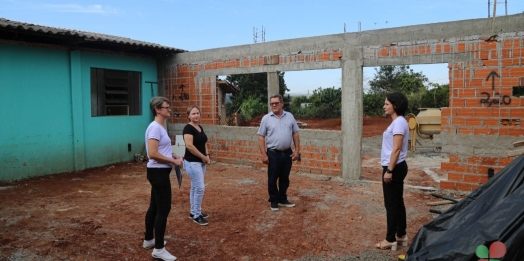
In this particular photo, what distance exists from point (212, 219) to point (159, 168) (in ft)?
5.61

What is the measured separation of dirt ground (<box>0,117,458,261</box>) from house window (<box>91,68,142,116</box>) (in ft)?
6.84

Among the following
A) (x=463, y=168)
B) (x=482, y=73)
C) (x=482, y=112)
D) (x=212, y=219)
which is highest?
(x=482, y=73)

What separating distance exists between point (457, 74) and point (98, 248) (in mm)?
5805

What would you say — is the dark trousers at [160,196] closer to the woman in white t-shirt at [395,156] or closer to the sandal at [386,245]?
the woman in white t-shirt at [395,156]

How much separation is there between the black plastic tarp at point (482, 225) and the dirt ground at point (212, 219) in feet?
2.50

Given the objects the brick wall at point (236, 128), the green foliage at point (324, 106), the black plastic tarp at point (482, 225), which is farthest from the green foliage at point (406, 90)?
the black plastic tarp at point (482, 225)

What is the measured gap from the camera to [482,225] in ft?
8.41

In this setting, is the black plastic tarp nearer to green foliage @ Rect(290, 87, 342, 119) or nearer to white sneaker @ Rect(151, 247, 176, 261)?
white sneaker @ Rect(151, 247, 176, 261)

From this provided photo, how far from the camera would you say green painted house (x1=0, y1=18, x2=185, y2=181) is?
7211 mm

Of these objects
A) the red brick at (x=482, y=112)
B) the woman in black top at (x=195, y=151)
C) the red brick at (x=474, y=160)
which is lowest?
the red brick at (x=474, y=160)

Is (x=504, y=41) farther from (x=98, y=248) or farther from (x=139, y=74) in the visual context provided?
(x=139, y=74)

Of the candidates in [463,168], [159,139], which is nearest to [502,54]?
[463,168]

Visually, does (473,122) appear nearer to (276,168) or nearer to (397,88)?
(276,168)

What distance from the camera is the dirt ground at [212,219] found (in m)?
3.85
